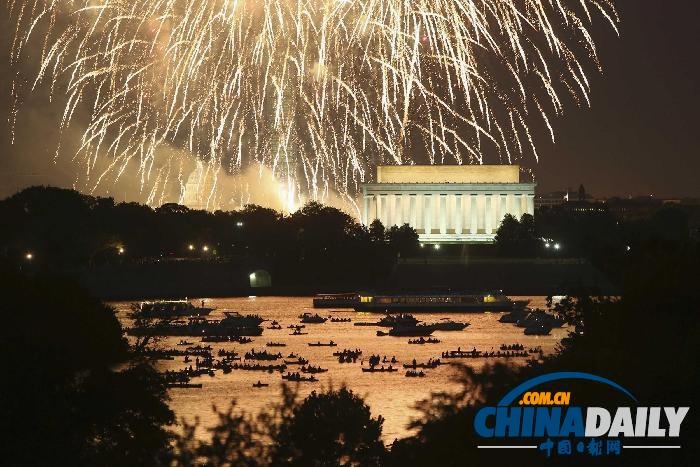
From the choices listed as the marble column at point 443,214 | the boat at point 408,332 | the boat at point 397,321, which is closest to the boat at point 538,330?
the boat at point 408,332

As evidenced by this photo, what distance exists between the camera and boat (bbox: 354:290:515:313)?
98.1 meters

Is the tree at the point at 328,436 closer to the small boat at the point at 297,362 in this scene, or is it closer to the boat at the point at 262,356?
the small boat at the point at 297,362

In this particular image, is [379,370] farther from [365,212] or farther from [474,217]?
[365,212]

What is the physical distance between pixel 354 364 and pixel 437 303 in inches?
1436

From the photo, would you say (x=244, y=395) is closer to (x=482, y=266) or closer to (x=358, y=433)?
(x=358, y=433)

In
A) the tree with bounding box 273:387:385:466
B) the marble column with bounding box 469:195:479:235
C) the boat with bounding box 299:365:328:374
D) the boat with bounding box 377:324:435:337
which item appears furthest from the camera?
the marble column with bounding box 469:195:479:235

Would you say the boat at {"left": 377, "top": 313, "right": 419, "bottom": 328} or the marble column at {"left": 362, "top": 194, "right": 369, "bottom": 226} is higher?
the marble column at {"left": 362, "top": 194, "right": 369, "bottom": 226}

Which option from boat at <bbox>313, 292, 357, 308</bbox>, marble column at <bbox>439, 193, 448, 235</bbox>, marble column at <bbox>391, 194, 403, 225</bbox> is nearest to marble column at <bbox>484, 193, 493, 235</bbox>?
marble column at <bbox>439, 193, 448, 235</bbox>

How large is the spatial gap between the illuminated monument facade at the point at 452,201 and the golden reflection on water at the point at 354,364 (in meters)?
41.5

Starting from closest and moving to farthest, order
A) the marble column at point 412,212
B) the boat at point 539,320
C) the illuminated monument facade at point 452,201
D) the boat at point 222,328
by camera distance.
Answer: the boat at point 222,328 → the boat at point 539,320 → the illuminated monument facade at point 452,201 → the marble column at point 412,212

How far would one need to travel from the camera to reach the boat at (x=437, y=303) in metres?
98.1

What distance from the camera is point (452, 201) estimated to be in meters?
145

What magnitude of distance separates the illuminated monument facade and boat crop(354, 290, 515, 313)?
144 ft

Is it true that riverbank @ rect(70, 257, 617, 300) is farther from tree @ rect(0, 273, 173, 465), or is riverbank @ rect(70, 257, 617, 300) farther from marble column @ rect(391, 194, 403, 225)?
tree @ rect(0, 273, 173, 465)
